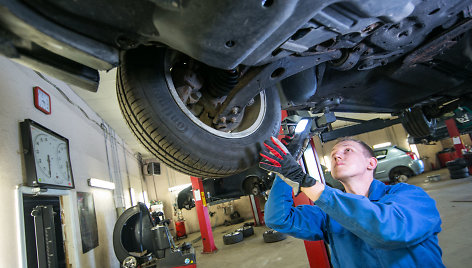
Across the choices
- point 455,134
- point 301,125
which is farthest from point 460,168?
point 301,125

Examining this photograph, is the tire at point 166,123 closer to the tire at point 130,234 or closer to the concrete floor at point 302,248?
the concrete floor at point 302,248

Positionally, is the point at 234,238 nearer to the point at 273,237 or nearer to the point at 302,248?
the point at 273,237

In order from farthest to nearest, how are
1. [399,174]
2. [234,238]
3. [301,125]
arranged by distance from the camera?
[399,174] < [234,238] < [301,125]

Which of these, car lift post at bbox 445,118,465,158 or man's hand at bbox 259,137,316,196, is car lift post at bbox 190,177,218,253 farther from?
car lift post at bbox 445,118,465,158

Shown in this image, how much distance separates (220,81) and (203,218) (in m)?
4.61

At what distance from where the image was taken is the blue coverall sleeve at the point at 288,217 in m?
1.40

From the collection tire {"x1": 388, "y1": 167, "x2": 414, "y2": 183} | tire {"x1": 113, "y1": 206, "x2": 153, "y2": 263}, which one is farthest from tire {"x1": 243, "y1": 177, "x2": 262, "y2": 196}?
tire {"x1": 388, "y1": 167, "x2": 414, "y2": 183}

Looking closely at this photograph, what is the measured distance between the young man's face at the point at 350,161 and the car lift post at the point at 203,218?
4.09 metres

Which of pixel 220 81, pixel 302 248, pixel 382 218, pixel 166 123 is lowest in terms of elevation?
pixel 302 248

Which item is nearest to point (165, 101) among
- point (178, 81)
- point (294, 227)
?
point (178, 81)

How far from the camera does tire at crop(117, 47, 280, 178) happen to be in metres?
1.06

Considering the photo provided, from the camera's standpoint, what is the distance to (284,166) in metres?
1.25

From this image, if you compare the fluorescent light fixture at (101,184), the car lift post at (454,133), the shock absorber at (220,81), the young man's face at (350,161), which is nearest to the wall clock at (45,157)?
the fluorescent light fixture at (101,184)

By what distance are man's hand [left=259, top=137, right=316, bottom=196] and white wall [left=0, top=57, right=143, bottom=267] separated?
2262 mm
